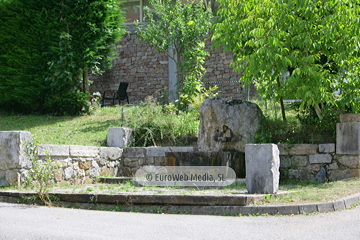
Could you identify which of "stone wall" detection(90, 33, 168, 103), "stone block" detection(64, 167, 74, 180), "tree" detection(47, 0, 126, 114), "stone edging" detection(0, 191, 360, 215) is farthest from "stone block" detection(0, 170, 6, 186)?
"stone wall" detection(90, 33, 168, 103)

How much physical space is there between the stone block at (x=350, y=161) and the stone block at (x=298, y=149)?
0.49 m

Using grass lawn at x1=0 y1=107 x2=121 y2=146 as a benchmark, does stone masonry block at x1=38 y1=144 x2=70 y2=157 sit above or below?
below

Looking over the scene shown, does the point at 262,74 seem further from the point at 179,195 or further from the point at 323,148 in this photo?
the point at 179,195

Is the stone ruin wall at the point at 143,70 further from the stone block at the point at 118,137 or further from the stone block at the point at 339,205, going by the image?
the stone block at the point at 339,205

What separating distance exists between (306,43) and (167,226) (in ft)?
15.2

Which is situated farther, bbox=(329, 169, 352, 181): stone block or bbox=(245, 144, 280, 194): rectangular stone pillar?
bbox=(329, 169, 352, 181): stone block

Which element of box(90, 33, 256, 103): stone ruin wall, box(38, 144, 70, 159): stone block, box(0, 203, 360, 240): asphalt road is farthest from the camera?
box(90, 33, 256, 103): stone ruin wall

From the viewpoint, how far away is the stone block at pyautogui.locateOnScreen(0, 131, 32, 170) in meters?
7.23

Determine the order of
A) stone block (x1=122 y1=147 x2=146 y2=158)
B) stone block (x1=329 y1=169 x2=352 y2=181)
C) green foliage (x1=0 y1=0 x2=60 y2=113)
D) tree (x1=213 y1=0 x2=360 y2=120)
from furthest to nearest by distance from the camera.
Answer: green foliage (x1=0 y1=0 x2=60 y2=113)
stone block (x1=122 y1=147 x2=146 y2=158)
stone block (x1=329 y1=169 x2=352 y2=181)
tree (x1=213 y1=0 x2=360 y2=120)

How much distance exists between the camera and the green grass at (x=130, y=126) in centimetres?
1045

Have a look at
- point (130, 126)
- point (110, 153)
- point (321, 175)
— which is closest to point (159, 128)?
point (130, 126)

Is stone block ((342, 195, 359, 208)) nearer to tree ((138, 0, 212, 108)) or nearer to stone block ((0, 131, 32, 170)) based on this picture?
stone block ((0, 131, 32, 170))

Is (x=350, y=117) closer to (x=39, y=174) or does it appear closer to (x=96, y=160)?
(x=96, y=160)

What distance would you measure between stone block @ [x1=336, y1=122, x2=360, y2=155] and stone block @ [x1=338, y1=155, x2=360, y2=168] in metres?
0.10
